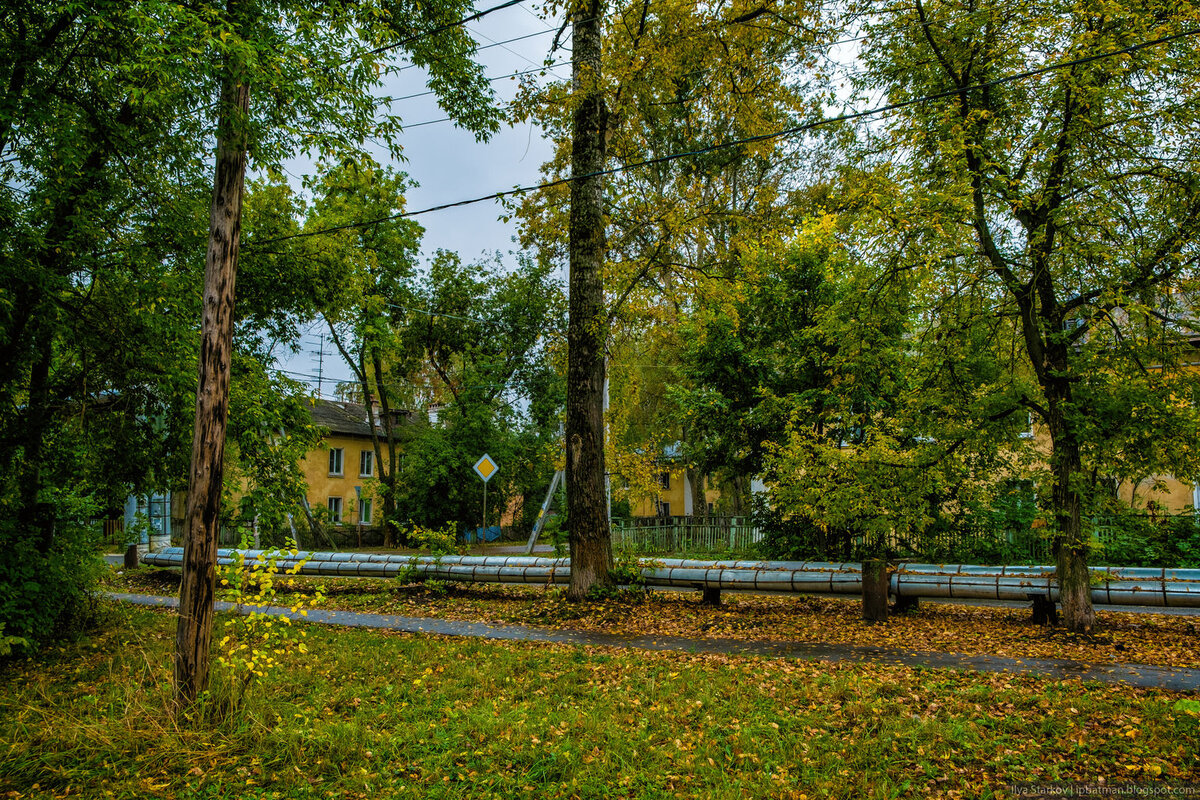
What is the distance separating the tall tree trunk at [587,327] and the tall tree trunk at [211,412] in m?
5.59

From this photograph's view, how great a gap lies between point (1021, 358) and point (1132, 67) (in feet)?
12.5

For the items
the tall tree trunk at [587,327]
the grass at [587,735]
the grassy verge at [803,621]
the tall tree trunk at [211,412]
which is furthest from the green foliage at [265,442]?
the tall tree trunk at [587,327]

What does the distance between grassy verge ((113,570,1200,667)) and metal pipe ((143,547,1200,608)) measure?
14.8 inches

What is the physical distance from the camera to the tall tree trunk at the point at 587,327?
10.6 meters

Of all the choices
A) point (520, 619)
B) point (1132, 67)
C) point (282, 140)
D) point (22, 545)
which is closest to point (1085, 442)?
point (1132, 67)

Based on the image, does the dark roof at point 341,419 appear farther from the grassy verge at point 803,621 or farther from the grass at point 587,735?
the grass at point 587,735

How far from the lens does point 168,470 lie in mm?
8750

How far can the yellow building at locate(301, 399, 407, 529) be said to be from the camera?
3441cm

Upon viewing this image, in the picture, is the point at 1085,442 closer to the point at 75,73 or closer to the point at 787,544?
the point at 787,544

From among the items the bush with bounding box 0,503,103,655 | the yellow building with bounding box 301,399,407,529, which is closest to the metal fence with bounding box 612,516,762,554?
the bush with bounding box 0,503,103,655

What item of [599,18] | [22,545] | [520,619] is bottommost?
[520,619]

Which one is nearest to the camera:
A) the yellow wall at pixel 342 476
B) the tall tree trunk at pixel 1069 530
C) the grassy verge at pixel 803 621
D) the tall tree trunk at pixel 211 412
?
the tall tree trunk at pixel 211 412

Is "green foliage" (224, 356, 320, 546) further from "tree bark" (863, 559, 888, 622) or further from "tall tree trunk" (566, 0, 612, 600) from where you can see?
"tree bark" (863, 559, 888, 622)

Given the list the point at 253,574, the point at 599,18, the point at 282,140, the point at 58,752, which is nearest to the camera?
the point at 58,752
